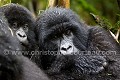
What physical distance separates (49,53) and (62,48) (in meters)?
0.27

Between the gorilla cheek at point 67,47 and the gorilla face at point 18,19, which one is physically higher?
the gorilla face at point 18,19

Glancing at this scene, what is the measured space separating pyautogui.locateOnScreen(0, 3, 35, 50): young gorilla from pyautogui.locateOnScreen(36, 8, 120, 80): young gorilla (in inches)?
4.7

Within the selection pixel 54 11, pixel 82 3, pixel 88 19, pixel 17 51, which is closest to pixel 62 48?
pixel 54 11

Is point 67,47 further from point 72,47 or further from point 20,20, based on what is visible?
point 20,20

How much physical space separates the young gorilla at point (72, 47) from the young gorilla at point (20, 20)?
0.12 meters

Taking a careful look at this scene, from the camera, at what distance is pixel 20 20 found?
5094mm

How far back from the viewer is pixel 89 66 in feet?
15.3

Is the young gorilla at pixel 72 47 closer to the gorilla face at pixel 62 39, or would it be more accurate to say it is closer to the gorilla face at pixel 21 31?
the gorilla face at pixel 62 39

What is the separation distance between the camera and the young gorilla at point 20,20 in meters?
4.96

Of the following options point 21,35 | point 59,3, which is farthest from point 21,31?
point 59,3

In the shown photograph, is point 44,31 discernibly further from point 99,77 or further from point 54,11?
point 99,77

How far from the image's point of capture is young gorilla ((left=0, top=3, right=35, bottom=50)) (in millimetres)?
4961

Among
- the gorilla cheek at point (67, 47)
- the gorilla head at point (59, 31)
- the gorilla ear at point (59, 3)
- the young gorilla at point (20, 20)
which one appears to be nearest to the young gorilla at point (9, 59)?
the gorilla cheek at point (67, 47)

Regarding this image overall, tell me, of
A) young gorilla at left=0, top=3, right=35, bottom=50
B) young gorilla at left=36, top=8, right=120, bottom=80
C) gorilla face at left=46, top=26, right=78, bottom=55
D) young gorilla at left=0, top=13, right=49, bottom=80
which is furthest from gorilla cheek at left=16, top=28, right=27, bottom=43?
young gorilla at left=0, top=13, right=49, bottom=80
